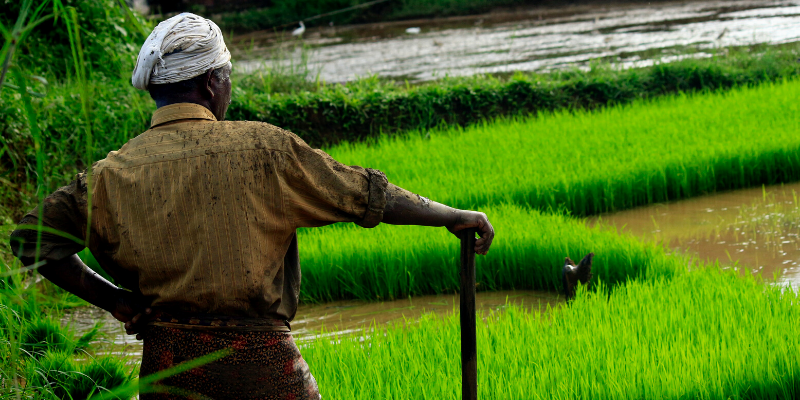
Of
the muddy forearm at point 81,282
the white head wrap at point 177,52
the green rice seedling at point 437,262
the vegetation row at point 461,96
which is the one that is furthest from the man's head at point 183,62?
the vegetation row at point 461,96

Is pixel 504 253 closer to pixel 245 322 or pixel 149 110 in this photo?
pixel 245 322

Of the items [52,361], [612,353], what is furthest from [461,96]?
[52,361]

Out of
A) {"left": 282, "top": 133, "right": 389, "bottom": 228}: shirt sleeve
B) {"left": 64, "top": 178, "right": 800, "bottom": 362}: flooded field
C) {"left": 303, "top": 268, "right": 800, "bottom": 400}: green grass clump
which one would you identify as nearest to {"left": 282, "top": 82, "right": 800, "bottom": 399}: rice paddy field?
{"left": 303, "top": 268, "right": 800, "bottom": 400}: green grass clump

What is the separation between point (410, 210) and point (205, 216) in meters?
0.47

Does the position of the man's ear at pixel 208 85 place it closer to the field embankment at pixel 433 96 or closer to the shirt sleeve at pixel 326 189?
the shirt sleeve at pixel 326 189

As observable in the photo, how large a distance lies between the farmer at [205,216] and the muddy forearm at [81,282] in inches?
1.0

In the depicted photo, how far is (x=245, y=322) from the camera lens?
179cm

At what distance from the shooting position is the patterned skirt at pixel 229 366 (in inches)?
Result: 70.7

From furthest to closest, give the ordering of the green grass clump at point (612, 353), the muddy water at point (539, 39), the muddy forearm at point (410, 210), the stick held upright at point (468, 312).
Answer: the muddy water at point (539, 39)
the green grass clump at point (612, 353)
the stick held upright at point (468, 312)
the muddy forearm at point (410, 210)

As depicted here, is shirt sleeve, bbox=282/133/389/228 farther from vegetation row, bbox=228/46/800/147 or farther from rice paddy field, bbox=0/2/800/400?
vegetation row, bbox=228/46/800/147

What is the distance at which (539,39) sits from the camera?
14.4m

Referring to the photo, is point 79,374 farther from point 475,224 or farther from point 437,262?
point 437,262

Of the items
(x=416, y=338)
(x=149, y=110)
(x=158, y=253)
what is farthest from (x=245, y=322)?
(x=149, y=110)

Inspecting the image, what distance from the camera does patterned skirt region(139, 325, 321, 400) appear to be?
1.79 meters
